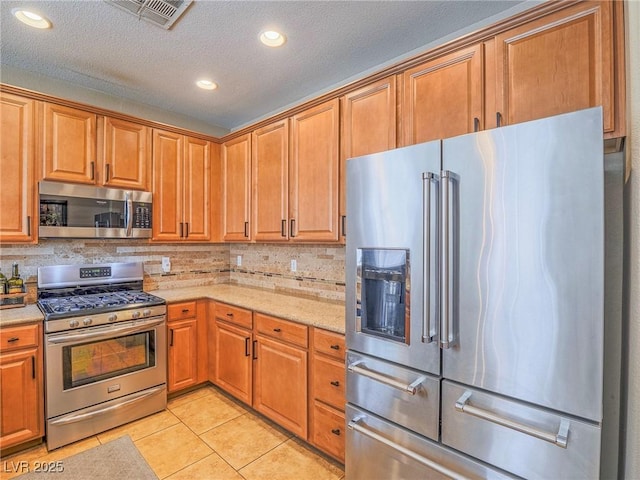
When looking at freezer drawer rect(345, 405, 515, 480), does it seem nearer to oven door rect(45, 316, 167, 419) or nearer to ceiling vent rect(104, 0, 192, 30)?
oven door rect(45, 316, 167, 419)

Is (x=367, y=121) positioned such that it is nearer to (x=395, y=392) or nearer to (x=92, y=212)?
(x=395, y=392)

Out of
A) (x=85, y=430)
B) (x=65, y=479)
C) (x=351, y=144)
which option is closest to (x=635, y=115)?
(x=351, y=144)

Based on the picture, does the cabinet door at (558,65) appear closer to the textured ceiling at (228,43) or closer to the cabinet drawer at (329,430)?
the textured ceiling at (228,43)

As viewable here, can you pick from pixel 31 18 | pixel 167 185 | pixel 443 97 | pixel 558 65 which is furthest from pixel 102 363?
pixel 558 65

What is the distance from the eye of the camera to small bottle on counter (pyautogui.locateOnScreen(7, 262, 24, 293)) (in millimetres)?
2453

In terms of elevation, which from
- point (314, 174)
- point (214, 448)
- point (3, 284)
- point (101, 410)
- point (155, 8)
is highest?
point (155, 8)

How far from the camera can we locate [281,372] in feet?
7.77

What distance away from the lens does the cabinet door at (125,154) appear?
9.24 feet

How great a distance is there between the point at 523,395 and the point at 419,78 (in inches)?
66.3

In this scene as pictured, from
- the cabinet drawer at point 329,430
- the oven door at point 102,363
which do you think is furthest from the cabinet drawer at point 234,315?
the cabinet drawer at point 329,430

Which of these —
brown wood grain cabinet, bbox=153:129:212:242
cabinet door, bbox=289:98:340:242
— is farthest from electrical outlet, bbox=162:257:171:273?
cabinet door, bbox=289:98:340:242

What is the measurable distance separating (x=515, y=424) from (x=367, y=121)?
1.81 metres

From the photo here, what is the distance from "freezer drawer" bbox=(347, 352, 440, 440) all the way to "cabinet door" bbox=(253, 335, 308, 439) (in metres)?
0.57

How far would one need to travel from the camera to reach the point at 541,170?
119 cm
